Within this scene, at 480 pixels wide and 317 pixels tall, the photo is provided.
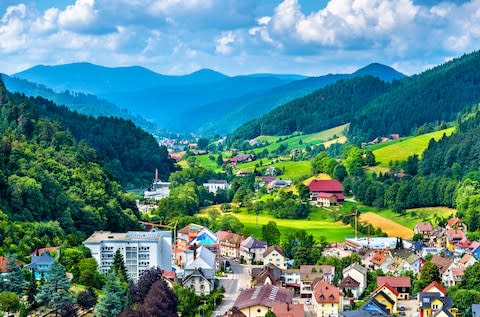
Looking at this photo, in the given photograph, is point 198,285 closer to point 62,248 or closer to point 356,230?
point 62,248

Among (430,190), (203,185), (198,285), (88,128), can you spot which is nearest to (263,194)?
(203,185)

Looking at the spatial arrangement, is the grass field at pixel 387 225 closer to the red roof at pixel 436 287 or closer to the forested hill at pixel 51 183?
the red roof at pixel 436 287

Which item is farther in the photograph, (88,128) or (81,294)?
(88,128)

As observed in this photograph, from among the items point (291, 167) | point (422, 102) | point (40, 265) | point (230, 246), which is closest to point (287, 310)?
point (40, 265)

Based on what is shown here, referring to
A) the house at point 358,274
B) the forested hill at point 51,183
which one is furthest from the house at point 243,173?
the house at point 358,274

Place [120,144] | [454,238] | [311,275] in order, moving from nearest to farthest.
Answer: [311,275] < [454,238] < [120,144]

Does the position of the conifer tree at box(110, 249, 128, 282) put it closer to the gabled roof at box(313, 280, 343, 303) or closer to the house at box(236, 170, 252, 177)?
the gabled roof at box(313, 280, 343, 303)

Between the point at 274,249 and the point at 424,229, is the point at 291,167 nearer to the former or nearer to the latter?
the point at 424,229
